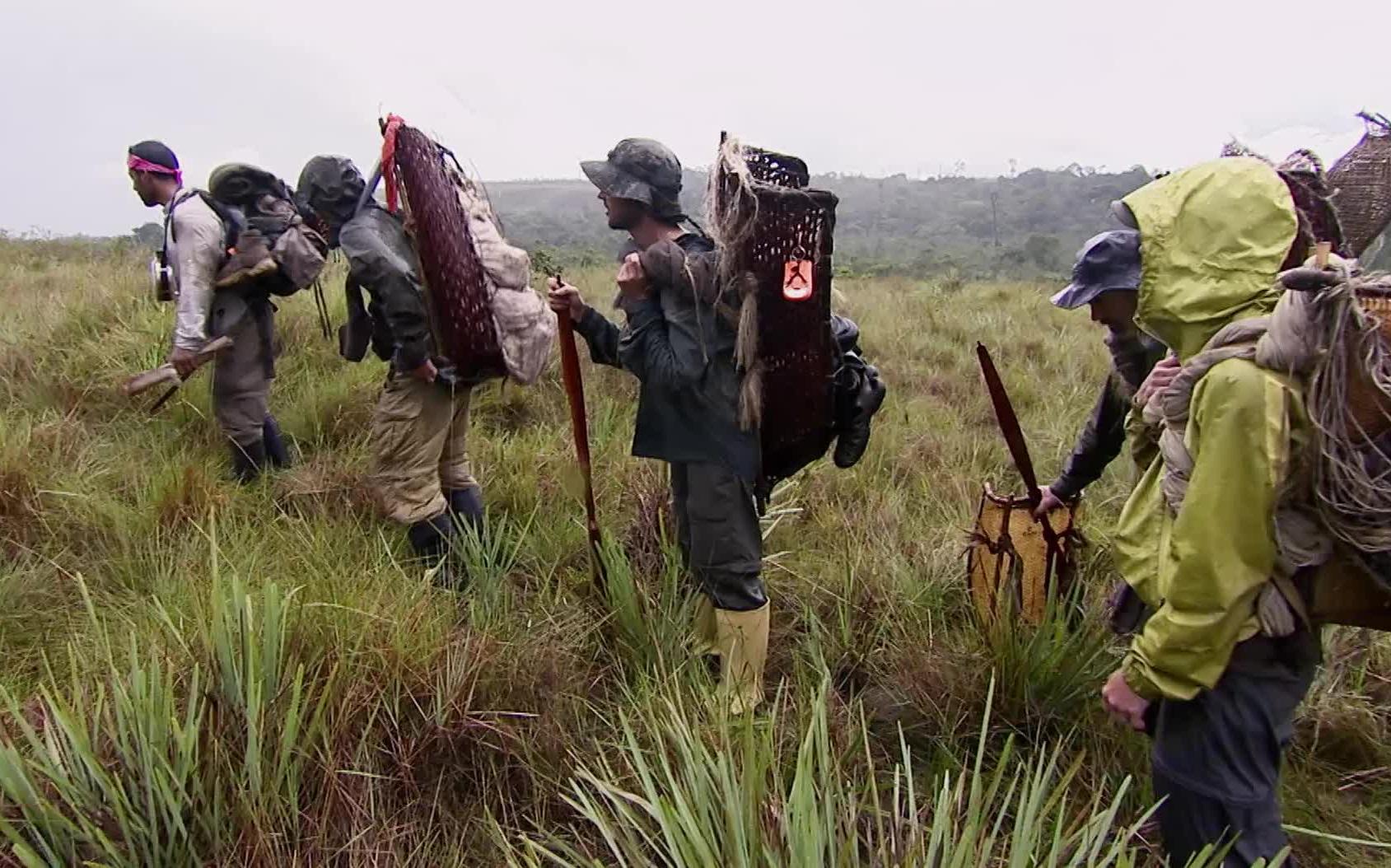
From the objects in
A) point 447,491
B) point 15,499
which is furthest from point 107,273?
point 447,491

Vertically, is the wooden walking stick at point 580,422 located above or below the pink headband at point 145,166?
below

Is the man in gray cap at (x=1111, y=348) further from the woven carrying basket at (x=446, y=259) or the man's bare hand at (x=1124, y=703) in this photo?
the woven carrying basket at (x=446, y=259)

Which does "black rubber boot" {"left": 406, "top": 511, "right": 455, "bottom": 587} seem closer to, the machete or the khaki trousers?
the khaki trousers

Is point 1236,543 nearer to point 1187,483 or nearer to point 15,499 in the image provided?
point 1187,483

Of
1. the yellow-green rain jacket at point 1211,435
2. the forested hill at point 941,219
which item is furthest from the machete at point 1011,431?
the forested hill at point 941,219

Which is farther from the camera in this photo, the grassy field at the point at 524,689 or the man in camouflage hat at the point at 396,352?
the man in camouflage hat at the point at 396,352

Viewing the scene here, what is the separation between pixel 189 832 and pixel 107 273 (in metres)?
7.82

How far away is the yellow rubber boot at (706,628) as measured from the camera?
9.62 ft

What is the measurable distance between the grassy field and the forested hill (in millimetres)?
17234

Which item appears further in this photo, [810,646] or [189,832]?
[810,646]

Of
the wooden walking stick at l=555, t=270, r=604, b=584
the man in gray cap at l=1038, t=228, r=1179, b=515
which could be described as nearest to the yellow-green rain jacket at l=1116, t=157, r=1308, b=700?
the man in gray cap at l=1038, t=228, r=1179, b=515

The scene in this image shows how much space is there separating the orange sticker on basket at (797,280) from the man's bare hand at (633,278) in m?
0.45

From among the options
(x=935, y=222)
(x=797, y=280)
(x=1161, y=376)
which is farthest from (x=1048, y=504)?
(x=935, y=222)

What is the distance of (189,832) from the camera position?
175 centimetres
